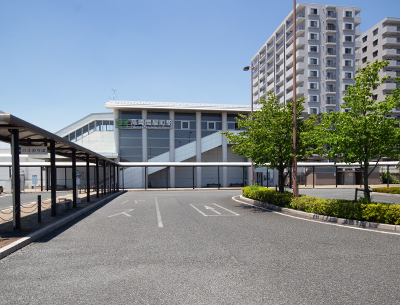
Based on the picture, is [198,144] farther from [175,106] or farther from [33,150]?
[33,150]

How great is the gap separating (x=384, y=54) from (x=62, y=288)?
72.2 m

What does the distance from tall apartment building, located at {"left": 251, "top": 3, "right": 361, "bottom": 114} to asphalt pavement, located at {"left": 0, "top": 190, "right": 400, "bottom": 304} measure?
5421 cm

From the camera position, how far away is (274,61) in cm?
6775

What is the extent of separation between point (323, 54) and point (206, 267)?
63.1 m

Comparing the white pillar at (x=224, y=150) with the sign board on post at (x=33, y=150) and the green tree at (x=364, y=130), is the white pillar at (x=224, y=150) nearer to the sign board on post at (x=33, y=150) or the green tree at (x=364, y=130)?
the green tree at (x=364, y=130)

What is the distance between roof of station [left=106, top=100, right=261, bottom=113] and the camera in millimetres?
37809

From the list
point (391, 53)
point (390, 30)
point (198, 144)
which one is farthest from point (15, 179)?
point (390, 30)

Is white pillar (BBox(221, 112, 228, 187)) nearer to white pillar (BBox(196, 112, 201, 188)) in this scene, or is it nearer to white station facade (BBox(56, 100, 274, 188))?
white station facade (BBox(56, 100, 274, 188))

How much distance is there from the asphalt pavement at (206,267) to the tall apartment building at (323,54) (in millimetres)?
54208

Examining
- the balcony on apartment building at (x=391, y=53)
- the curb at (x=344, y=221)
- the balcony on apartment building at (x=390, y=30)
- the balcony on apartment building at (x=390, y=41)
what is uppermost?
the balcony on apartment building at (x=390, y=30)

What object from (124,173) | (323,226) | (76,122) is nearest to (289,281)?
(323,226)

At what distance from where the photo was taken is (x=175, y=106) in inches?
1538

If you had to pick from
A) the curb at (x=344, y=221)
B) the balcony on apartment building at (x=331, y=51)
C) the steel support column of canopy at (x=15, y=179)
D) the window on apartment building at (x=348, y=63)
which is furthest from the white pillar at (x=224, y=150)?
the window on apartment building at (x=348, y=63)

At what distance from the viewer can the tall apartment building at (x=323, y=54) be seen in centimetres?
5841
